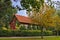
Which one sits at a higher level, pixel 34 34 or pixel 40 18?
pixel 40 18

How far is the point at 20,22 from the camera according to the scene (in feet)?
189

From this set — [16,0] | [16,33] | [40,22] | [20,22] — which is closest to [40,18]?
[40,22]

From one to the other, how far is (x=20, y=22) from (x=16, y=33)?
1135cm

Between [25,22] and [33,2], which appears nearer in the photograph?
[33,2]

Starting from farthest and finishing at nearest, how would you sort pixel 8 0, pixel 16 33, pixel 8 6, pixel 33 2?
pixel 16 33 → pixel 8 6 → pixel 8 0 → pixel 33 2

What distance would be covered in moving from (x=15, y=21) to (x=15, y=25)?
2.82 metres

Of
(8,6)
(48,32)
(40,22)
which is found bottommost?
(48,32)

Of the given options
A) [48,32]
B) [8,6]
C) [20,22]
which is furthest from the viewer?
[20,22]

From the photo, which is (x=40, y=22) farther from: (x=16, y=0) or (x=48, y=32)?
(x=16, y=0)

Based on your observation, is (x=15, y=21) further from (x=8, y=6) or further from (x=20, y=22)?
(x=8, y=6)

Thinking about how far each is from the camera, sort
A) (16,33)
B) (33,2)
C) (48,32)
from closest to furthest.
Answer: (33,2) < (16,33) < (48,32)

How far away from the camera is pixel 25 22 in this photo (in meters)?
59.8

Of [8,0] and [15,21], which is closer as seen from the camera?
[8,0]

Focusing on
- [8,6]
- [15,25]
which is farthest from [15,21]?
[8,6]
